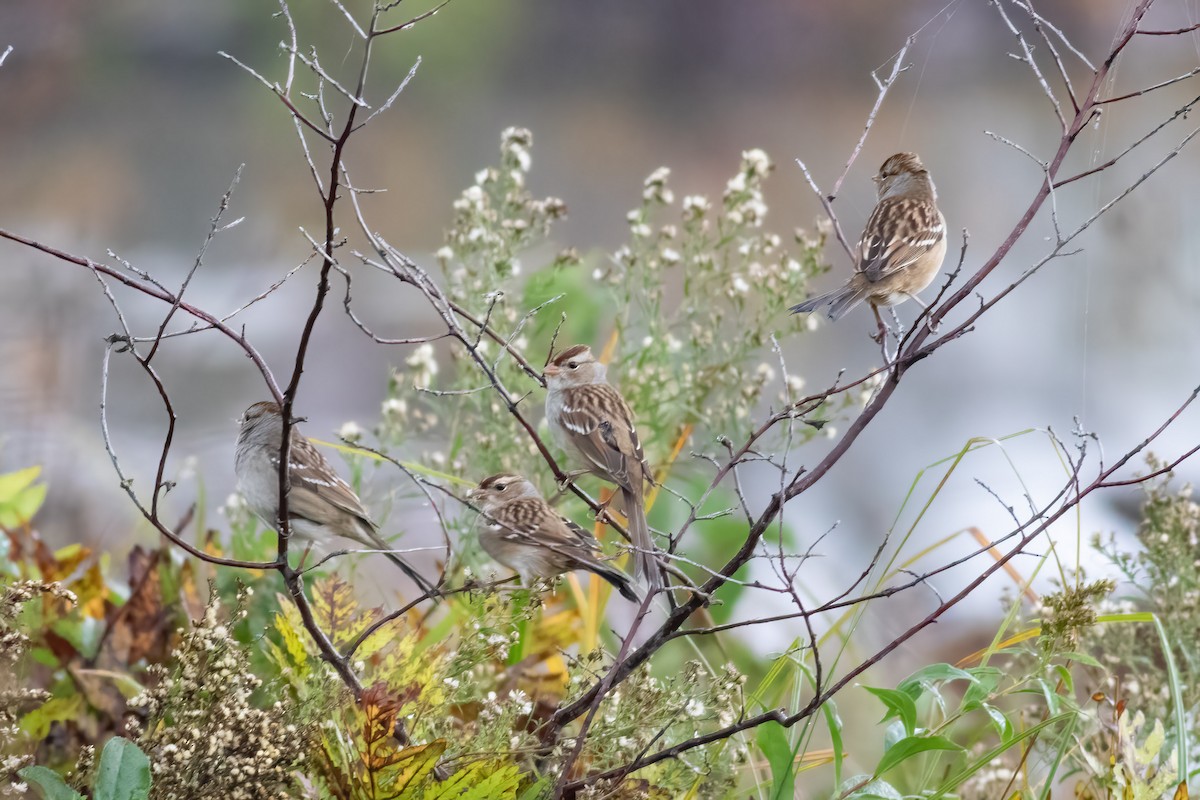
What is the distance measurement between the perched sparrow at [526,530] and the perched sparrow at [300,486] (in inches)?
5.5

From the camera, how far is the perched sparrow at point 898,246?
1315mm

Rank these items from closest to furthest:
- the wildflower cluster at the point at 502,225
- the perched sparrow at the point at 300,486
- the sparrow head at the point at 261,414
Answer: the perched sparrow at the point at 300,486 → the sparrow head at the point at 261,414 → the wildflower cluster at the point at 502,225

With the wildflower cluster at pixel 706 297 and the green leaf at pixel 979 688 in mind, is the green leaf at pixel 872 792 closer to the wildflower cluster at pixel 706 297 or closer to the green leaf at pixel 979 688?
the green leaf at pixel 979 688

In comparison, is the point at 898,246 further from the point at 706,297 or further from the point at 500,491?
the point at 706,297

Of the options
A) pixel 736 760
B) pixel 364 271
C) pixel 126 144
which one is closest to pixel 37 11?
pixel 126 144

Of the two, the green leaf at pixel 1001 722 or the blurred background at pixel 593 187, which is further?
the blurred background at pixel 593 187

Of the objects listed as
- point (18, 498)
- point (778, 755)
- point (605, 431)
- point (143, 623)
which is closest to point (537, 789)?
point (778, 755)

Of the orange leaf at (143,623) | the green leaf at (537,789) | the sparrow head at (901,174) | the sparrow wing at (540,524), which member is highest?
the orange leaf at (143,623)

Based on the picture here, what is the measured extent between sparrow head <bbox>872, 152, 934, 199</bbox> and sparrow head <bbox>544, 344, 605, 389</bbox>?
0.60m

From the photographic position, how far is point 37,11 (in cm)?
284

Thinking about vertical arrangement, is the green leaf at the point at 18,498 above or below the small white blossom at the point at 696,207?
above

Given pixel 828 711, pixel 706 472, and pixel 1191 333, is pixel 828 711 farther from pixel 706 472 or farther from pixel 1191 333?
pixel 1191 333

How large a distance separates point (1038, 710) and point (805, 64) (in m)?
1.71

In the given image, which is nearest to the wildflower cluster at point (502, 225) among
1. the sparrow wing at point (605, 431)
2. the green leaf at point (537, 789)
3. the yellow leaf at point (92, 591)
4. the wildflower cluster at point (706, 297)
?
the wildflower cluster at point (706, 297)
